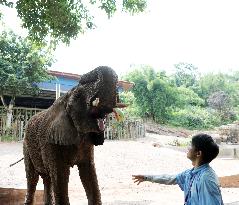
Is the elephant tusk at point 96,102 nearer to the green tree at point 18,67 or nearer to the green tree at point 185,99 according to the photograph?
the green tree at point 18,67

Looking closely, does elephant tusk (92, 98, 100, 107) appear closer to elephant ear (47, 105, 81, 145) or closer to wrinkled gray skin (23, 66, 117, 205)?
wrinkled gray skin (23, 66, 117, 205)

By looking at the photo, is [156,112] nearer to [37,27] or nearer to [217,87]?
[217,87]

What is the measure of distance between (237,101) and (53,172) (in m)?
39.7

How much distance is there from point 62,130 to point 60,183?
0.57 m

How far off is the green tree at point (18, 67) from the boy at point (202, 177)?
51.2 feet

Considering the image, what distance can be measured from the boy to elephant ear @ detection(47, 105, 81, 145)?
146 cm

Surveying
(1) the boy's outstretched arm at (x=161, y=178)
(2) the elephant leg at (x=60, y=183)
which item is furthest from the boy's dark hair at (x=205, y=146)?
(2) the elephant leg at (x=60, y=183)

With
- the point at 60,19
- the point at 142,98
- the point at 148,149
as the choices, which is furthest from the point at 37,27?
the point at 142,98

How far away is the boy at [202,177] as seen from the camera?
8.86 ft

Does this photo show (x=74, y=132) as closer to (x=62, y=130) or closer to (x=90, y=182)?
(x=62, y=130)

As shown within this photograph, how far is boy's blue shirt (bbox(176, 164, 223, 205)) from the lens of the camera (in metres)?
2.68

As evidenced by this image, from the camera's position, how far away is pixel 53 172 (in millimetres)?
4211

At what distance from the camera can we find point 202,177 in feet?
9.04

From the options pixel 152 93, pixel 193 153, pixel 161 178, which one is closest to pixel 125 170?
pixel 161 178
